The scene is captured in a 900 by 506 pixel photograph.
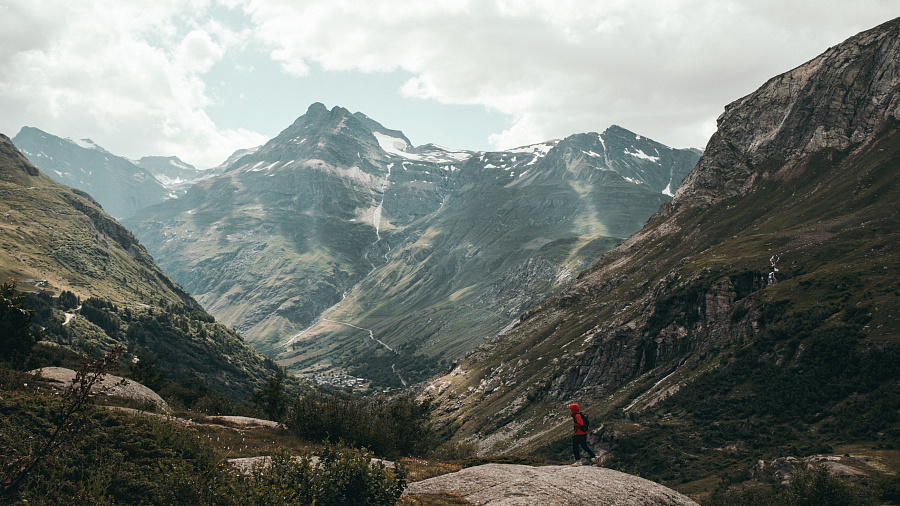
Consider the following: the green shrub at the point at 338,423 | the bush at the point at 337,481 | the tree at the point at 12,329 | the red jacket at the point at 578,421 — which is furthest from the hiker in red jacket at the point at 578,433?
the tree at the point at 12,329

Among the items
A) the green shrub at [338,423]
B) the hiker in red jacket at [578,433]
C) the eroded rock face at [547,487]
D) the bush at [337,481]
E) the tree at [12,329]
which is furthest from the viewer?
the tree at [12,329]

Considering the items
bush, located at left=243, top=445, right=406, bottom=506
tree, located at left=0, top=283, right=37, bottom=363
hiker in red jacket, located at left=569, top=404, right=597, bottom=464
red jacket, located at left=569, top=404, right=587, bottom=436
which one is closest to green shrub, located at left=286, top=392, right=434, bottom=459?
hiker in red jacket, located at left=569, top=404, right=597, bottom=464

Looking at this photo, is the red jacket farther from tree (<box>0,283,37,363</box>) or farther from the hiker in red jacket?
tree (<box>0,283,37,363</box>)

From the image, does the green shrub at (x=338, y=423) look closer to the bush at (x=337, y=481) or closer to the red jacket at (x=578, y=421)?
the red jacket at (x=578, y=421)

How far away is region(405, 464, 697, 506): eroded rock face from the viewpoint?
2308 cm

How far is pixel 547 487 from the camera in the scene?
942 inches

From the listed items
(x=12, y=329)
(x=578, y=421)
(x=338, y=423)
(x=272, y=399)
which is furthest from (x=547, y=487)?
(x=272, y=399)

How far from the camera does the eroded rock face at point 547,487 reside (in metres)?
23.1

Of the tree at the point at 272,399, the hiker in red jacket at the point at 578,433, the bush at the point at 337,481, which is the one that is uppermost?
the bush at the point at 337,481

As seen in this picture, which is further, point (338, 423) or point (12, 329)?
point (12, 329)

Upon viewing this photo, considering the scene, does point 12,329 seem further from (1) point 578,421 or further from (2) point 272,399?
(1) point 578,421

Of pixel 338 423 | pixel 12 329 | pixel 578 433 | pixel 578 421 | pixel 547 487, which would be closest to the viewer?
pixel 547 487

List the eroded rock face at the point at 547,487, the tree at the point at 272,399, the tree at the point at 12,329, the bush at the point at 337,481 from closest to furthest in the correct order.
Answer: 1. the bush at the point at 337,481
2. the eroded rock face at the point at 547,487
3. the tree at the point at 12,329
4. the tree at the point at 272,399

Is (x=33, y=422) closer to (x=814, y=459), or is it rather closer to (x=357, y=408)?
(x=357, y=408)
